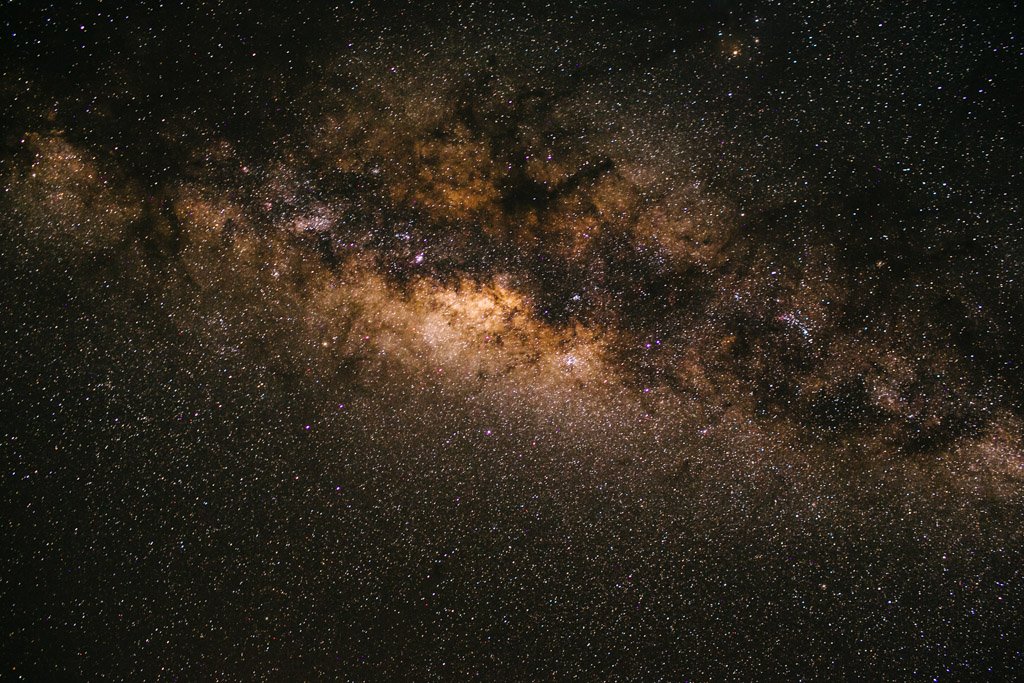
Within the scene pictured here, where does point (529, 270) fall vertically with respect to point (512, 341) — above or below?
above

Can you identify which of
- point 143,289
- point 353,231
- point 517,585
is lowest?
point 517,585

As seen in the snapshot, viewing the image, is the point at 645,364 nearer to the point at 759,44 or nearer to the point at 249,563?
the point at 759,44

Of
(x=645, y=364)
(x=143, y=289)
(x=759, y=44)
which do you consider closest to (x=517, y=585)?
(x=645, y=364)

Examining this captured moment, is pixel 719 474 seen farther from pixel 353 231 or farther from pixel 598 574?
pixel 353 231

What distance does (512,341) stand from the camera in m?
1.93

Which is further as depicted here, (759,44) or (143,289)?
(143,289)

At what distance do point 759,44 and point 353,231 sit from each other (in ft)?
5.93

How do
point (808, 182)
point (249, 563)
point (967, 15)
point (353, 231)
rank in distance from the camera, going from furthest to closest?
point (249, 563) → point (353, 231) → point (808, 182) → point (967, 15)

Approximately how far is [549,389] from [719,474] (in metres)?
0.84

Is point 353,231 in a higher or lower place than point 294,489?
higher

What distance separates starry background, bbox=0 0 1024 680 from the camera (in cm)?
175

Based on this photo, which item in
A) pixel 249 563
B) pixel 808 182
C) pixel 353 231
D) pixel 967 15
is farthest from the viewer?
pixel 249 563

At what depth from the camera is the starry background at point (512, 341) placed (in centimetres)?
175

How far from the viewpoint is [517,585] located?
2.01m
